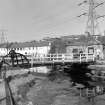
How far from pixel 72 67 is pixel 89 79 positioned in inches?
97.5

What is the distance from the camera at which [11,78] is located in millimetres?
15570

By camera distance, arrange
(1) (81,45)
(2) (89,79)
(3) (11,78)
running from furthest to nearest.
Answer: (1) (81,45) < (2) (89,79) < (3) (11,78)

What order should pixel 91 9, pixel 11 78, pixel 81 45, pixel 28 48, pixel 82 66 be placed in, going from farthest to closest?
pixel 28 48 < pixel 81 45 < pixel 91 9 < pixel 82 66 < pixel 11 78

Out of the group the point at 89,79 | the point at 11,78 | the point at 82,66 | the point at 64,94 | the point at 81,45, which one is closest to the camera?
the point at 64,94

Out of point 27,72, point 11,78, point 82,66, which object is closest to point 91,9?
point 82,66

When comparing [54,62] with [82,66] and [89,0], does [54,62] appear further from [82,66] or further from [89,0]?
[89,0]

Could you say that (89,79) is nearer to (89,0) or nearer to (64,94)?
(64,94)

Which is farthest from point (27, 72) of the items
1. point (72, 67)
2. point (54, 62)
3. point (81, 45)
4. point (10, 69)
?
point (81, 45)

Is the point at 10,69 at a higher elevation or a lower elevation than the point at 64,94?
higher

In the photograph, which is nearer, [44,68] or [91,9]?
[44,68]

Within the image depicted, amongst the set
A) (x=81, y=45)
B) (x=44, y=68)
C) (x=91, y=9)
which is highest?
(x=91, y=9)

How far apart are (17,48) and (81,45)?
3709cm

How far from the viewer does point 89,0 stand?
32938mm

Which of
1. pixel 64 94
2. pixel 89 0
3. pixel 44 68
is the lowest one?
pixel 64 94
